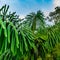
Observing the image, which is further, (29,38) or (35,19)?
(35,19)

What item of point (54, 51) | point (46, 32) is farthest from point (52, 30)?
point (54, 51)

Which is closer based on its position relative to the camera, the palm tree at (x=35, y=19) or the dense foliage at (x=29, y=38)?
the dense foliage at (x=29, y=38)

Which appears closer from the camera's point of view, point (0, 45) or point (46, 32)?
point (0, 45)

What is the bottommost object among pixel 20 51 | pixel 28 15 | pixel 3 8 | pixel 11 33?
pixel 20 51

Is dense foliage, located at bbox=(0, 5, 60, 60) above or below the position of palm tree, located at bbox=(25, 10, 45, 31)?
below

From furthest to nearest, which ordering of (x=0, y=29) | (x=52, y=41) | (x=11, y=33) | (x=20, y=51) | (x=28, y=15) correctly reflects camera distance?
(x=28, y=15)
(x=52, y=41)
(x=20, y=51)
(x=11, y=33)
(x=0, y=29)

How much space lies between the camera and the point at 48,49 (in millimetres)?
11461

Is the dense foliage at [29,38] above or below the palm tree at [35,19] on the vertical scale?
below

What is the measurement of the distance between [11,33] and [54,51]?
290 inches

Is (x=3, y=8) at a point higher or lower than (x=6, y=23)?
higher

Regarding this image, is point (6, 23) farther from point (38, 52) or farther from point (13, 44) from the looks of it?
point (38, 52)

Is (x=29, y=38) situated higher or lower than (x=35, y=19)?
lower

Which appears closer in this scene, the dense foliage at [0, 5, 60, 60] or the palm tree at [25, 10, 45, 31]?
the dense foliage at [0, 5, 60, 60]

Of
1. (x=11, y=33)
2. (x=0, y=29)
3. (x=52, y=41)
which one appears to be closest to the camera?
(x=0, y=29)
